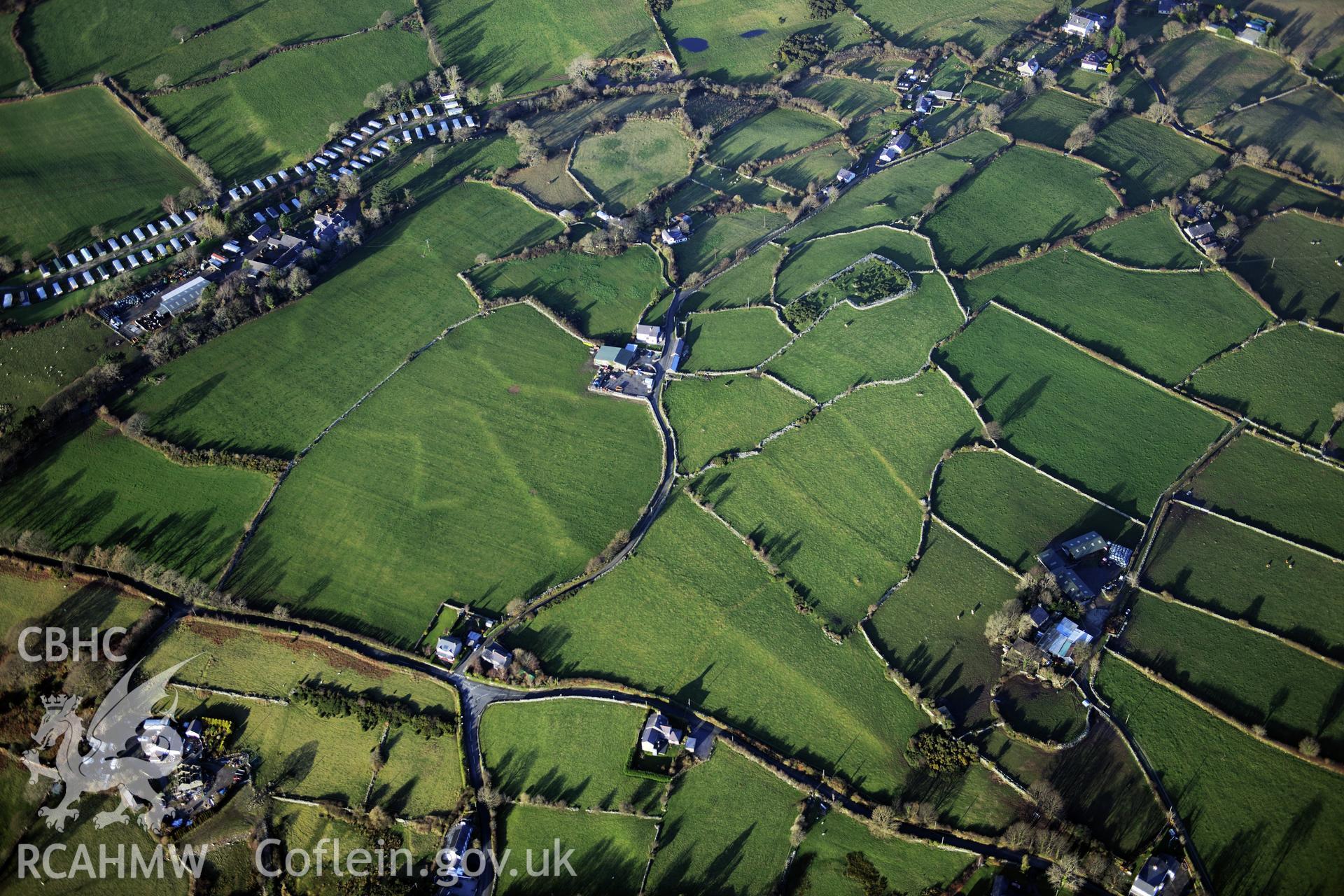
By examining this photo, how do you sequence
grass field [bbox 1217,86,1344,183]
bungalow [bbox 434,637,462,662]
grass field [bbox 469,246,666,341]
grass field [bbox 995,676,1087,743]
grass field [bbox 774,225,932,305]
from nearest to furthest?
grass field [bbox 995,676,1087,743] < bungalow [bbox 434,637,462,662] < grass field [bbox 469,246,666,341] < grass field [bbox 774,225,932,305] < grass field [bbox 1217,86,1344,183]

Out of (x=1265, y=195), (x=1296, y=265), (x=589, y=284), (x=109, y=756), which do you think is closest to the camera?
(x=109, y=756)

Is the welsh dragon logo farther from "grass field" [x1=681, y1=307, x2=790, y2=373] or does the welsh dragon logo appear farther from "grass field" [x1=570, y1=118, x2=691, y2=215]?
"grass field" [x1=570, y1=118, x2=691, y2=215]

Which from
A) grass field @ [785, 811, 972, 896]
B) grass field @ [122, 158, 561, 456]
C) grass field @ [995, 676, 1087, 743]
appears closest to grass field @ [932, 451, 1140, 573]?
grass field @ [995, 676, 1087, 743]

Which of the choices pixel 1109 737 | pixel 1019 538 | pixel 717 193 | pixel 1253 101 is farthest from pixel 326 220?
pixel 1253 101

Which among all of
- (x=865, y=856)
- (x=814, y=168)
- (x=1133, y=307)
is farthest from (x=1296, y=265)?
(x=865, y=856)

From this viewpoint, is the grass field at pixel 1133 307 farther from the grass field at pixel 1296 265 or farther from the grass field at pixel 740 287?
the grass field at pixel 740 287

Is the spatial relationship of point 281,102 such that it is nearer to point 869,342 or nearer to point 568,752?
point 869,342

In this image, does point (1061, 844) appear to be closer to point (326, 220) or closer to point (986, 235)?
point (986, 235)

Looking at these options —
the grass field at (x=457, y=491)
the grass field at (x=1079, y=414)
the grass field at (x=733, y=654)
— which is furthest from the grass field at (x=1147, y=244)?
the grass field at (x=733, y=654)
